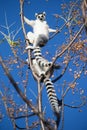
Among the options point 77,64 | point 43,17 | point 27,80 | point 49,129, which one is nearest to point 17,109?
point 27,80

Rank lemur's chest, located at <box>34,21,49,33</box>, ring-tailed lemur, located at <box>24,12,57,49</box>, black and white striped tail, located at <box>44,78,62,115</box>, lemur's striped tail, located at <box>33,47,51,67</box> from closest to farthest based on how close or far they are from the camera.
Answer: black and white striped tail, located at <box>44,78,62,115</box>, lemur's striped tail, located at <box>33,47,51,67</box>, ring-tailed lemur, located at <box>24,12,57,49</box>, lemur's chest, located at <box>34,21,49,33</box>

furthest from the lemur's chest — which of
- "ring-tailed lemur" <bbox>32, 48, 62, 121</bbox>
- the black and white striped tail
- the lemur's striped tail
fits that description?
the black and white striped tail

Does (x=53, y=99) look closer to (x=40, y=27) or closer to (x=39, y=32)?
(x=39, y=32)

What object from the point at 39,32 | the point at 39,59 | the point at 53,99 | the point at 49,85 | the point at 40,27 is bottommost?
the point at 53,99

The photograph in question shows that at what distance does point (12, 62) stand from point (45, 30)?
303 cm

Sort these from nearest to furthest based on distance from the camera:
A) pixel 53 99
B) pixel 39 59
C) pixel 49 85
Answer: pixel 53 99 < pixel 49 85 < pixel 39 59

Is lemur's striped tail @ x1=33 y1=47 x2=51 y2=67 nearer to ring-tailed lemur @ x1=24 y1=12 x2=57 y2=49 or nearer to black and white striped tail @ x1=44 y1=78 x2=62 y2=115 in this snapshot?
ring-tailed lemur @ x1=24 y1=12 x2=57 y2=49

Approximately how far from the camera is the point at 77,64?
7.37 m

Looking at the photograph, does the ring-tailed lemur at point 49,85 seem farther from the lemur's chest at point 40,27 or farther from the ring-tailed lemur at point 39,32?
the lemur's chest at point 40,27

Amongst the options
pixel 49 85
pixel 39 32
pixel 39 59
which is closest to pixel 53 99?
pixel 49 85

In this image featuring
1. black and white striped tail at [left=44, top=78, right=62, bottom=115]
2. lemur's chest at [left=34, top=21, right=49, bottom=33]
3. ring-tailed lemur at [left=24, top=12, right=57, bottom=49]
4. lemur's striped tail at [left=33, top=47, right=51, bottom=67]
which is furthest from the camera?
lemur's chest at [left=34, top=21, right=49, bottom=33]

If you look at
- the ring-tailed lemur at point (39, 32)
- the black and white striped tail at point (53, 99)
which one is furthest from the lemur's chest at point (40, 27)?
the black and white striped tail at point (53, 99)

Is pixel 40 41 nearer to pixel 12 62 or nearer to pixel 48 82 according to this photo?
pixel 48 82

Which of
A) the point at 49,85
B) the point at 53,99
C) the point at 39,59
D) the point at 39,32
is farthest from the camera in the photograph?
the point at 39,32
